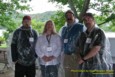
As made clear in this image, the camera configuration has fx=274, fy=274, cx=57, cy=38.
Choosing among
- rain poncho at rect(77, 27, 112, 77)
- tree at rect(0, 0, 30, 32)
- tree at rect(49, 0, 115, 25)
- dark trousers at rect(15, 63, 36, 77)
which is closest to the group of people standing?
dark trousers at rect(15, 63, 36, 77)

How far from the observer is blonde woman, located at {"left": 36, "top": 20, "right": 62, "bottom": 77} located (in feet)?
13.2

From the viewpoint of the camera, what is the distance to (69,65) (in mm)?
4168

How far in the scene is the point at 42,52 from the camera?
4047 mm

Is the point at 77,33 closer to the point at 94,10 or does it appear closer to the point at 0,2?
the point at 94,10

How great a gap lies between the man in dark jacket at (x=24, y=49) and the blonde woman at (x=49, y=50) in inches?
4.4

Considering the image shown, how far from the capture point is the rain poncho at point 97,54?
3.42 m

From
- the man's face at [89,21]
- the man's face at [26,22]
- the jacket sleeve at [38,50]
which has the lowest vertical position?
the jacket sleeve at [38,50]

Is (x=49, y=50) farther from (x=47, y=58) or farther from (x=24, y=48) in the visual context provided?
(x=24, y=48)

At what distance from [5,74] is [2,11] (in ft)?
6.91

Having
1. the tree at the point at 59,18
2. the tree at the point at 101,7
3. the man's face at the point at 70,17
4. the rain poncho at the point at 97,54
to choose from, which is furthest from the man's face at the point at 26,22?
the tree at the point at 59,18

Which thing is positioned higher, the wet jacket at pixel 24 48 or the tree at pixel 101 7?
the tree at pixel 101 7

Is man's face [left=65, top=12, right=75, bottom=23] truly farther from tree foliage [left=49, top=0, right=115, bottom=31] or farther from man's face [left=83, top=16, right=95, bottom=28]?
tree foliage [left=49, top=0, right=115, bottom=31]

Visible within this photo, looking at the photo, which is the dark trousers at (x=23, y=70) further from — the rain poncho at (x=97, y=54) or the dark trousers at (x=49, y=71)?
the rain poncho at (x=97, y=54)

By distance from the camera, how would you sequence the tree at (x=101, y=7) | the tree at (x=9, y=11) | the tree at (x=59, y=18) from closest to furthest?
the tree at (x=101, y=7) < the tree at (x=59, y=18) < the tree at (x=9, y=11)
